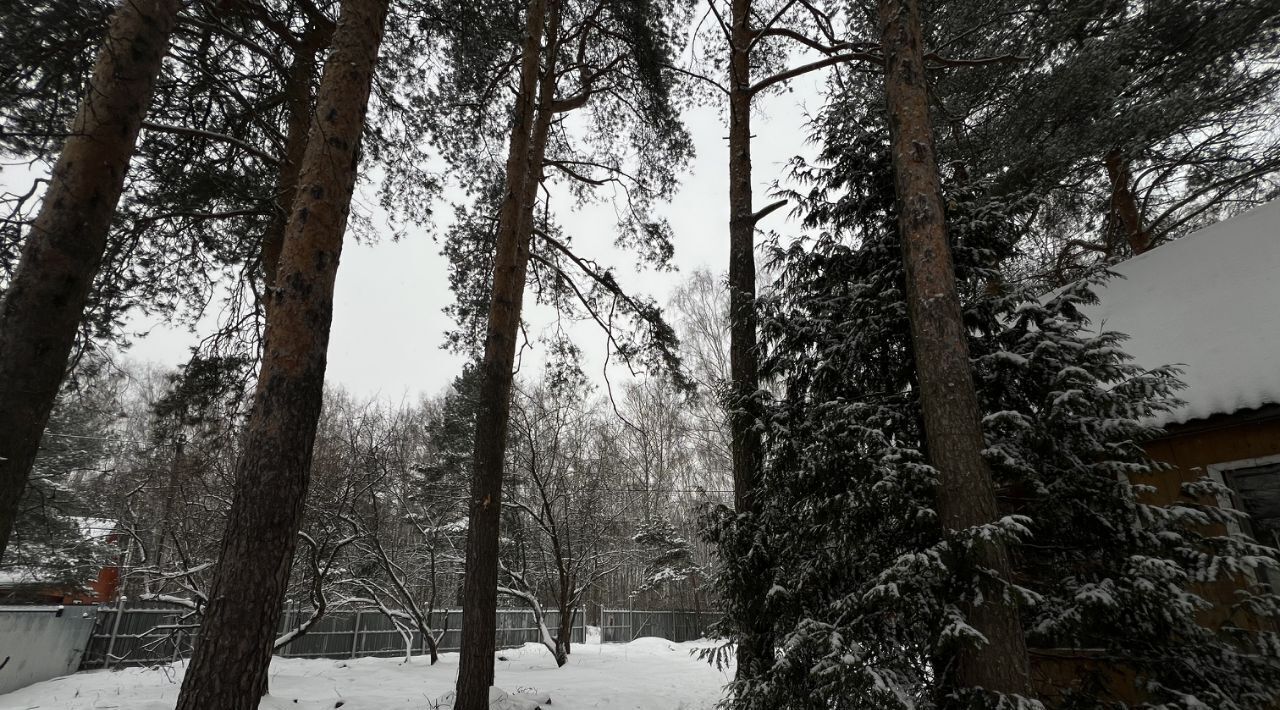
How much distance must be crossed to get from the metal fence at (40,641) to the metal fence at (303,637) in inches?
19.2

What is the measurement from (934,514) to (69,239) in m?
4.71

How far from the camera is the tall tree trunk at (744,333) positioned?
4.30m

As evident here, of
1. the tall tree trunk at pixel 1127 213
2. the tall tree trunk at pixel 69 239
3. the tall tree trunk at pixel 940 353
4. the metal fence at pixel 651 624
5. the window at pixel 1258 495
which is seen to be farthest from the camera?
the metal fence at pixel 651 624

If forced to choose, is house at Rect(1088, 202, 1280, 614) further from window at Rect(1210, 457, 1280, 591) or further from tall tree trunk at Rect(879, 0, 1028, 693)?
tall tree trunk at Rect(879, 0, 1028, 693)

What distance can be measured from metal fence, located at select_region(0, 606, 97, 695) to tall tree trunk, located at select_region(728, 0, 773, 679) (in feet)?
36.5

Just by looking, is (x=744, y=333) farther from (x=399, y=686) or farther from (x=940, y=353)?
(x=399, y=686)

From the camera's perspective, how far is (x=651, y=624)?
2036cm

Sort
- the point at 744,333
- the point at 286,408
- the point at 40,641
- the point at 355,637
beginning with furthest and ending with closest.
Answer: the point at 355,637 < the point at 40,641 < the point at 744,333 < the point at 286,408

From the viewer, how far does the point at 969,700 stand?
9.44 feet

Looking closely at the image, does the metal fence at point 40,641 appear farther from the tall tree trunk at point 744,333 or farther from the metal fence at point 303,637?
the tall tree trunk at point 744,333

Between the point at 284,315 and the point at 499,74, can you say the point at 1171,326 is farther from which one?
the point at 499,74

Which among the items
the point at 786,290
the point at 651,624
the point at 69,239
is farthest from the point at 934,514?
the point at 651,624

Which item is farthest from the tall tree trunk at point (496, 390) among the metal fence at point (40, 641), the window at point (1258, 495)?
the metal fence at point (40, 641)

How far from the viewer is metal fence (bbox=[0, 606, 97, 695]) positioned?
8781 millimetres
